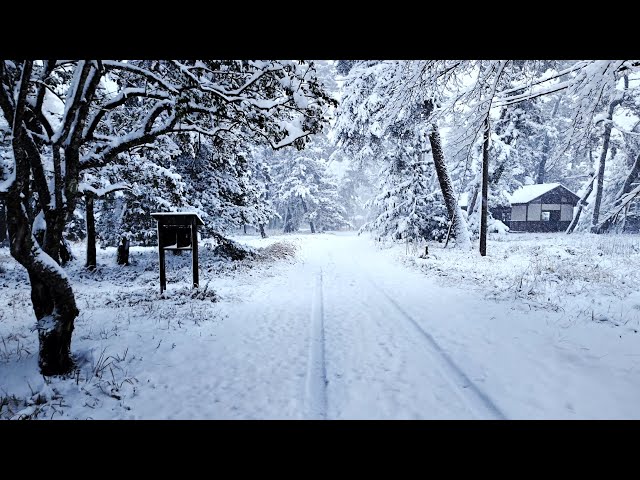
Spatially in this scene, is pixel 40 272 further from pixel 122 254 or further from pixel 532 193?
pixel 532 193

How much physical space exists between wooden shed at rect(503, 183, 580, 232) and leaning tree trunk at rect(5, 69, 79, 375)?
147ft

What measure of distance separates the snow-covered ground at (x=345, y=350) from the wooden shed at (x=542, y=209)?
3426cm

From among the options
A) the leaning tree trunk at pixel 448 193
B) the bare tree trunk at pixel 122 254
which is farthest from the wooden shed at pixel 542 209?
the bare tree trunk at pixel 122 254

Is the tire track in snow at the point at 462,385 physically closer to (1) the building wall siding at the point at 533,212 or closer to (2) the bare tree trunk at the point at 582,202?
(2) the bare tree trunk at the point at 582,202

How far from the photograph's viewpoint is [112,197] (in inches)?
528

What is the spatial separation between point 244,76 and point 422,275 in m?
9.05

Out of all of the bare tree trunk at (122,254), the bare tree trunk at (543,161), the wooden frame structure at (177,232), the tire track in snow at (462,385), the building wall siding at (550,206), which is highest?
the bare tree trunk at (543,161)

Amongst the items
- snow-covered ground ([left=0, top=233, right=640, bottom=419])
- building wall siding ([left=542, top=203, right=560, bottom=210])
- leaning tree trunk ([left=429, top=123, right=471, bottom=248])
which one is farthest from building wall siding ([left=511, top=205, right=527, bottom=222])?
snow-covered ground ([left=0, top=233, right=640, bottom=419])

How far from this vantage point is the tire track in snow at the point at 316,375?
3764 millimetres

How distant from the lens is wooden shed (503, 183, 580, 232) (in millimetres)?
39938

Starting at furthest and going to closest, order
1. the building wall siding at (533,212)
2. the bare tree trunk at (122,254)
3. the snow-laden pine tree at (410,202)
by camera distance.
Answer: the building wall siding at (533,212), the snow-laden pine tree at (410,202), the bare tree trunk at (122,254)
